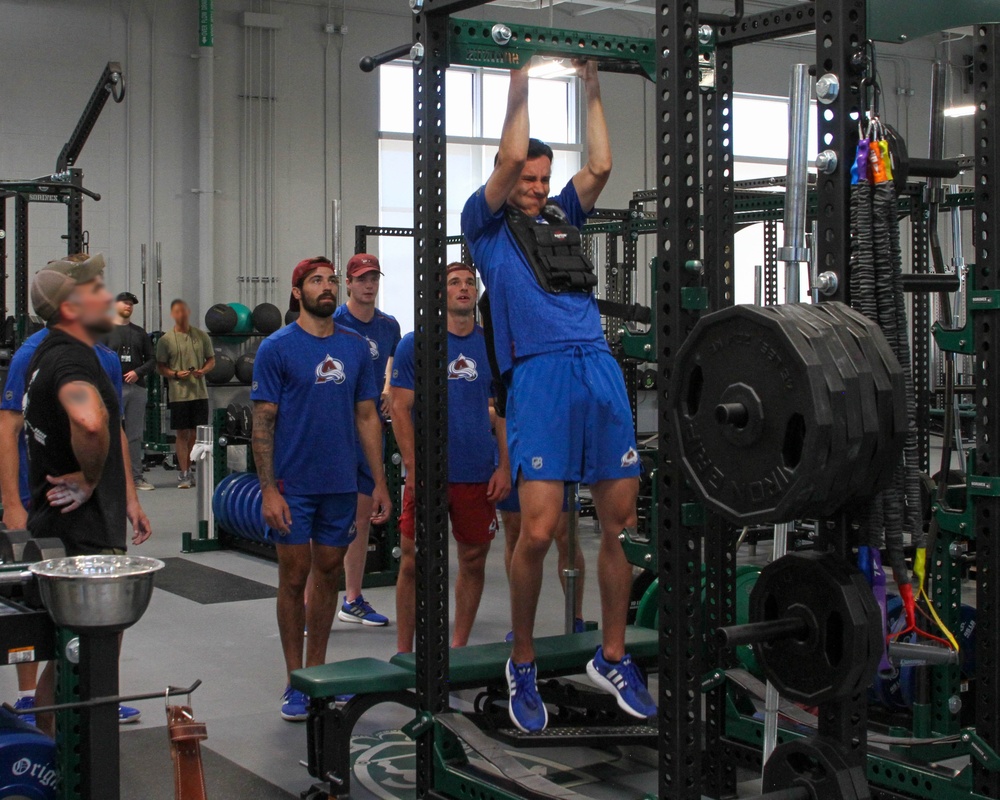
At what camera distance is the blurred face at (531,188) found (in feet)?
10.7

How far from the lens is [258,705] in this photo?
4141 mm

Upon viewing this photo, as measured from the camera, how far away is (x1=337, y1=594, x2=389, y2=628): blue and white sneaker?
17.6 feet

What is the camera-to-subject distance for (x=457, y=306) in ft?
14.6

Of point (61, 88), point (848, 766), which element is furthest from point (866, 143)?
point (61, 88)

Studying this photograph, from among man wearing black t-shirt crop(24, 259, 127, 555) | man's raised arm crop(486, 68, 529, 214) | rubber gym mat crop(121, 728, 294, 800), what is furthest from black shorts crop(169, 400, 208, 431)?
man's raised arm crop(486, 68, 529, 214)

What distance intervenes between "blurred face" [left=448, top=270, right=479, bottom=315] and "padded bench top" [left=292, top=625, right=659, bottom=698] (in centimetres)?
136

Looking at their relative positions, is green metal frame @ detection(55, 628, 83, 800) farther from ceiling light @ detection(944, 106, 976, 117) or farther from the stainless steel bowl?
ceiling light @ detection(944, 106, 976, 117)

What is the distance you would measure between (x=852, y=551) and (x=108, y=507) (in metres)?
2.11

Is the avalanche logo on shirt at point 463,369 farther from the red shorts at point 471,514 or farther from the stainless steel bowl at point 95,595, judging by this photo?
the stainless steel bowl at point 95,595

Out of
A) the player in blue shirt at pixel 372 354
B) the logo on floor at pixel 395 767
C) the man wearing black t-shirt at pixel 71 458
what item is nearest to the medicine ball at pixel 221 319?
the player in blue shirt at pixel 372 354

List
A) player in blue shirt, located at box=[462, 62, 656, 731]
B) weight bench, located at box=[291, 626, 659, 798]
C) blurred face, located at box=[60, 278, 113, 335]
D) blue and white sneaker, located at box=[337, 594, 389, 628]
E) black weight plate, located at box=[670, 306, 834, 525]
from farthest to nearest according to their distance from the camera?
blue and white sneaker, located at box=[337, 594, 389, 628] → weight bench, located at box=[291, 626, 659, 798] → player in blue shirt, located at box=[462, 62, 656, 731] → black weight plate, located at box=[670, 306, 834, 525] → blurred face, located at box=[60, 278, 113, 335]

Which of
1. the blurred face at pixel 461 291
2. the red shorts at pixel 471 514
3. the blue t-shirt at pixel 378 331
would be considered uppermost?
the blurred face at pixel 461 291

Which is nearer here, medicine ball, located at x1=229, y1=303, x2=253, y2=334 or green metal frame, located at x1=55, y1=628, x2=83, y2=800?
green metal frame, located at x1=55, y1=628, x2=83, y2=800

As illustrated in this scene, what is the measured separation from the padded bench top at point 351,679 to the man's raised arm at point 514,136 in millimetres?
1334
